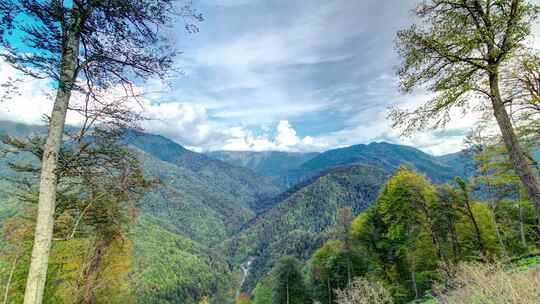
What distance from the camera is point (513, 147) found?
6.25m

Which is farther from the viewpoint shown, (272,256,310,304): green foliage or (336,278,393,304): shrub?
(272,256,310,304): green foliage

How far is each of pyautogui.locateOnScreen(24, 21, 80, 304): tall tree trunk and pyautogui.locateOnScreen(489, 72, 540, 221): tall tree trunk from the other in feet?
28.9

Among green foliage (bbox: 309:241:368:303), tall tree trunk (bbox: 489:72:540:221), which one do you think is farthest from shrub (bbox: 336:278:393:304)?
green foliage (bbox: 309:241:368:303)

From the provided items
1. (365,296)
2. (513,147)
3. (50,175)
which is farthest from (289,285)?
(50,175)

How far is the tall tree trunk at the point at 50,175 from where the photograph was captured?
3.70 meters

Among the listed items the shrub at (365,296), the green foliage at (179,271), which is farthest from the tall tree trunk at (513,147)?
the green foliage at (179,271)

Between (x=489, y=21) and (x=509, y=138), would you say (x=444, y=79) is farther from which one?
(x=509, y=138)

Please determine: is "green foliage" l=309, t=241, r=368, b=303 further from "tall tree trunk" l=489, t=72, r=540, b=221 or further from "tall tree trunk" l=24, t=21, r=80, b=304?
"tall tree trunk" l=24, t=21, r=80, b=304

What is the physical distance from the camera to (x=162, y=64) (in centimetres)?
472

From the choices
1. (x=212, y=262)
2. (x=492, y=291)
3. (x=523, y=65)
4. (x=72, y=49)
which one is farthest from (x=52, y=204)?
(x=212, y=262)

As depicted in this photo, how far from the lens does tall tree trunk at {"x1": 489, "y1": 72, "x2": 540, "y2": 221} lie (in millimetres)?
6090

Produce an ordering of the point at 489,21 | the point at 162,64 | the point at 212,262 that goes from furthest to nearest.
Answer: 1. the point at 212,262
2. the point at 489,21
3. the point at 162,64

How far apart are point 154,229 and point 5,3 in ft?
700

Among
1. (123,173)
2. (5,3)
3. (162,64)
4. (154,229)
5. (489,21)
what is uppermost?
(489,21)
